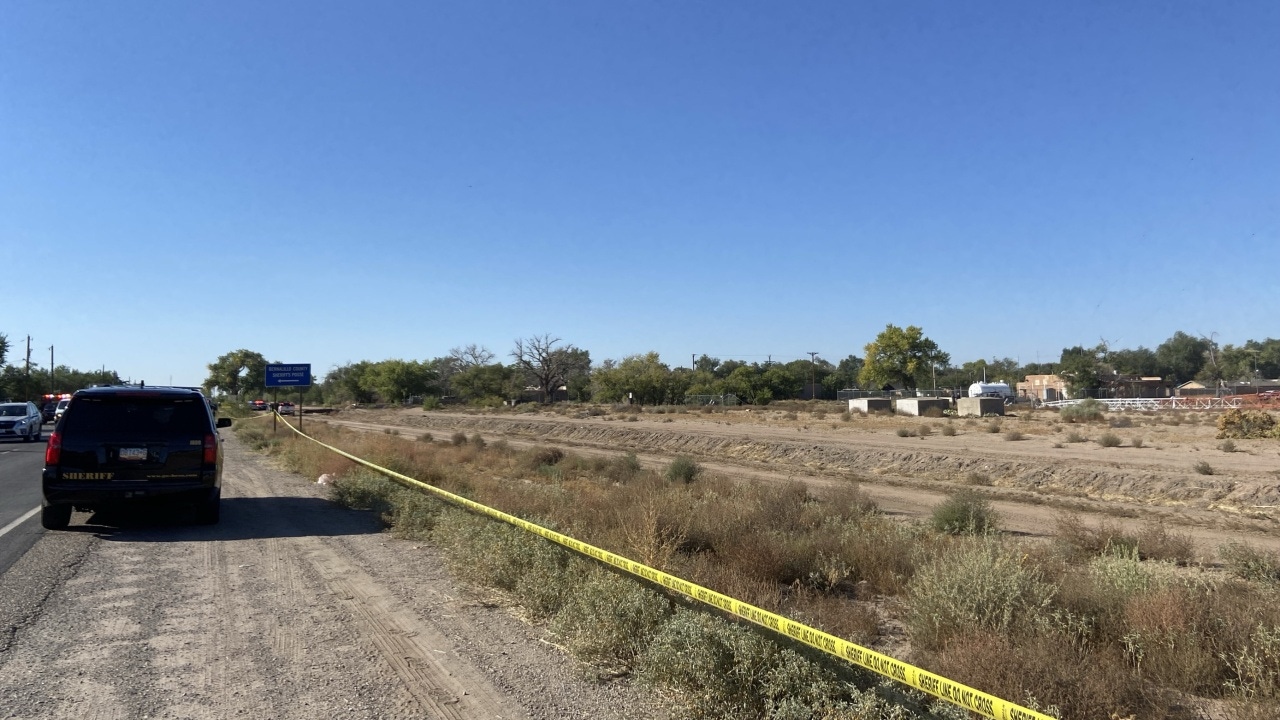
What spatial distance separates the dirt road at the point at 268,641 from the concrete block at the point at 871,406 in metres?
58.9

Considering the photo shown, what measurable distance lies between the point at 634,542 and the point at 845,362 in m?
178

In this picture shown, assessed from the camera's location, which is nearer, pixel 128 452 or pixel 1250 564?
pixel 1250 564

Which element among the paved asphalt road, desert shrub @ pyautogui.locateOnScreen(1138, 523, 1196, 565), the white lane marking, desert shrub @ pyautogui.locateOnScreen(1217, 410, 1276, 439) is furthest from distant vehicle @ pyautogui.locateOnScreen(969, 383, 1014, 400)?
the white lane marking

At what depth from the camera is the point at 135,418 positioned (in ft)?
38.1

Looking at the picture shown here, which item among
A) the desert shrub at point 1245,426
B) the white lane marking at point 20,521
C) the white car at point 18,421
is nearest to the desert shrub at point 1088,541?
the white lane marking at point 20,521

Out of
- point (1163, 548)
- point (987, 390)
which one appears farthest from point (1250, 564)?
point (987, 390)

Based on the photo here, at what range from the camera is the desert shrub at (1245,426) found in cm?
3572

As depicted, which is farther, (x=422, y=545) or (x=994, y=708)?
(x=422, y=545)

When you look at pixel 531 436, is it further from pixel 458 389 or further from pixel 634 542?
pixel 458 389

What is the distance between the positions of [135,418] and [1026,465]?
24351mm

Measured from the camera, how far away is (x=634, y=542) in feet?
27.0

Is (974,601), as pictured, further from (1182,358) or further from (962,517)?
(1182,358)

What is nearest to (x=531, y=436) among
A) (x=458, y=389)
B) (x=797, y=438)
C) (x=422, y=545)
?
(x=797, y=438)

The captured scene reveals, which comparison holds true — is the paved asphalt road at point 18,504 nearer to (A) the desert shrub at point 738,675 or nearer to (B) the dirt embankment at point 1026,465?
(A) the desert shrub at point 738,675
